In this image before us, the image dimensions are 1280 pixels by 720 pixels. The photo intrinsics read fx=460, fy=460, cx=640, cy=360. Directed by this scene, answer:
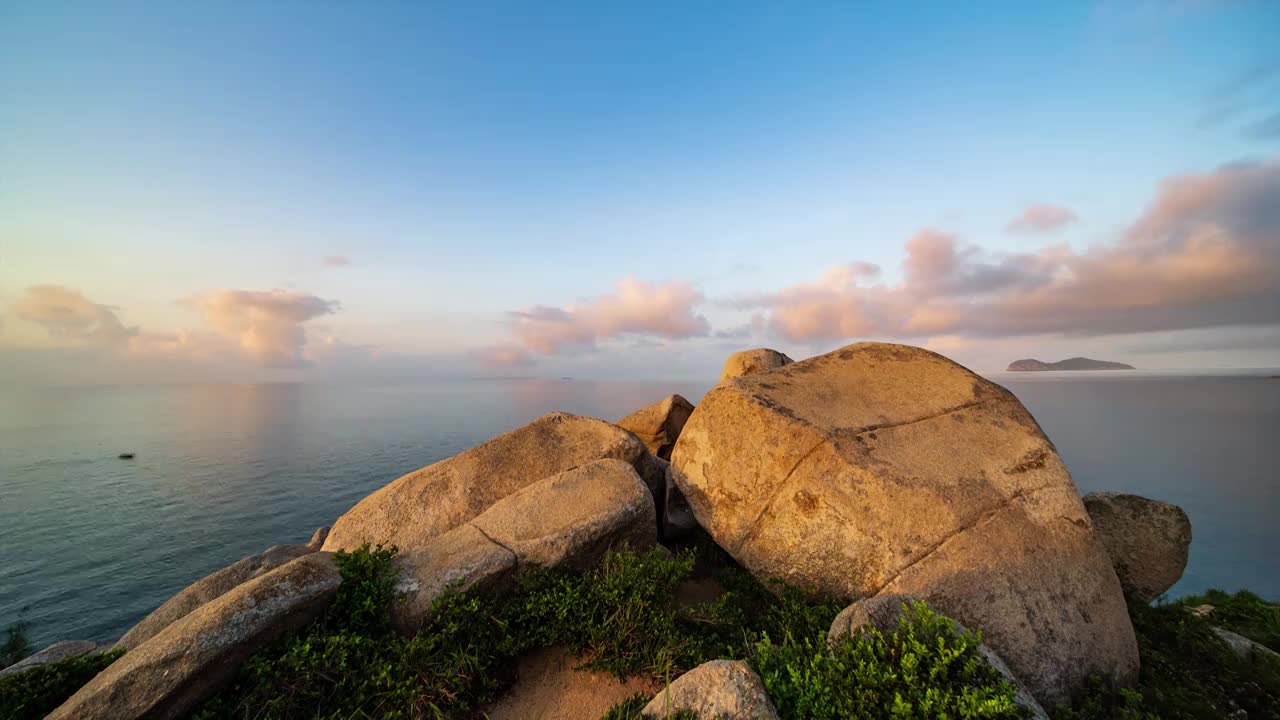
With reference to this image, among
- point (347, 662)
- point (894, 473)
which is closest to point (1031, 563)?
point (894, 473)

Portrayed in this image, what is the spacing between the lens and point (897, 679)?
4.38 meters

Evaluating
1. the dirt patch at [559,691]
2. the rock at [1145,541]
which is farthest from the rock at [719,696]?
the rock at [1145,541]

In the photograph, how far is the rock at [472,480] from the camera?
9312mm

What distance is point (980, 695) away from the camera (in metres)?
4.15

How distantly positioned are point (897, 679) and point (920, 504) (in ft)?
11.2

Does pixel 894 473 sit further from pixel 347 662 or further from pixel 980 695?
pixel 347 662

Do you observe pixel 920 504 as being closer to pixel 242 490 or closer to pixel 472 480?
pixel 472 480

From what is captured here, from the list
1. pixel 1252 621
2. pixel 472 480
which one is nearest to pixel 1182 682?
pixel 1252 621

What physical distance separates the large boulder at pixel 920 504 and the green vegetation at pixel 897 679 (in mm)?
2067

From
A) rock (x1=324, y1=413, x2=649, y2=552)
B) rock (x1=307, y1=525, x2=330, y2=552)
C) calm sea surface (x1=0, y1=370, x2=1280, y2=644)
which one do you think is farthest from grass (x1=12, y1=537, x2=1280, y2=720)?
calm sea surface (x1=0, y1=370, x2=1280, y2=644)

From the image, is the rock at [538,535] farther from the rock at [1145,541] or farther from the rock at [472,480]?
the rock at [1145,541]

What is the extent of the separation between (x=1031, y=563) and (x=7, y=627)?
38831 mm

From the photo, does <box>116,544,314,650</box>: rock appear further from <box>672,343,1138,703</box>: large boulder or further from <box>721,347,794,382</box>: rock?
<box>721,347,794,382</box>: rock

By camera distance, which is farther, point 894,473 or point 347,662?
point 894,473
